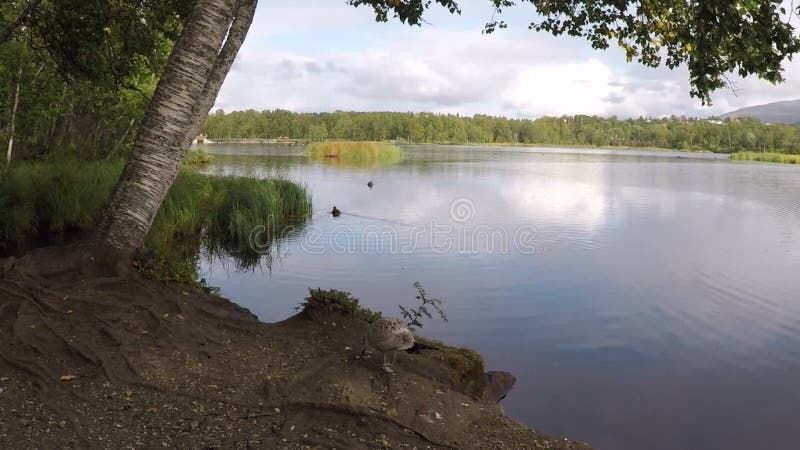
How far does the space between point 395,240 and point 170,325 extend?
12.6m

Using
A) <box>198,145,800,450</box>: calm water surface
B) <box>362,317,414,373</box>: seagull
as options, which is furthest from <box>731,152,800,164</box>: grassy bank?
<box>362,317,414,373</box>: seagull

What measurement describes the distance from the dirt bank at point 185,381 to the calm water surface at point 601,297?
249cm


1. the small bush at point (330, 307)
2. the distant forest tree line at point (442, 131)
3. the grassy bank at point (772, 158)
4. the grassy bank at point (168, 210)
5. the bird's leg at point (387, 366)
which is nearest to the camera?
the bird's leg at point (387, 366)

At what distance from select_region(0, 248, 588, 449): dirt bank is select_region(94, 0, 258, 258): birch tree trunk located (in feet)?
1.70

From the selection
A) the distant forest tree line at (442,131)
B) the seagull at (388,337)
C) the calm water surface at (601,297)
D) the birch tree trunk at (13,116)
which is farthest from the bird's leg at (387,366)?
the distant forest tree line at (442,131)

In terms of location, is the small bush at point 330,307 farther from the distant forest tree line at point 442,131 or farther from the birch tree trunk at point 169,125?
the distant forest tree line at point 442,131

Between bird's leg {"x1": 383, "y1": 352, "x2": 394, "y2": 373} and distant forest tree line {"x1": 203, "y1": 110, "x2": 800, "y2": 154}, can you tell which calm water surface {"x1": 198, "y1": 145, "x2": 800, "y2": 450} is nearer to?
bird's leg {"x1": 383, "y1": 352, "x2": 394, "y2": 373}

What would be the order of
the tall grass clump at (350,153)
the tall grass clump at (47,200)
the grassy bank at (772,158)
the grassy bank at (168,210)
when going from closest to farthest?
the tall grass clump at (47,200) < the grassy bank at (168,210) < the tall grass clump at (350,153) < the grassy bank at (772,158)

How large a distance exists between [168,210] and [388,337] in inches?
446

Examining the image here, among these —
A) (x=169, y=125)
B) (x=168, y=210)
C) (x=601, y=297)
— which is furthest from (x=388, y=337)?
(x=168, y=210)

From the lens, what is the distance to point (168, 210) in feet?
48.8

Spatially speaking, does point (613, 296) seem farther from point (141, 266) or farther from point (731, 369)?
point (141, 266)

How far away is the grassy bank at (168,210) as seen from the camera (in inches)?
521

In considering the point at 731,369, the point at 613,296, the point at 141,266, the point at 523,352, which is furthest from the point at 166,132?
the point at 613,296
